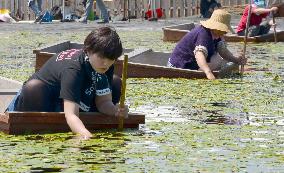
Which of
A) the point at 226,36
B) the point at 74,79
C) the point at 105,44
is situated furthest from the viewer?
the point at 226,36

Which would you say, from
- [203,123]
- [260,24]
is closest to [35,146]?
[203,123]

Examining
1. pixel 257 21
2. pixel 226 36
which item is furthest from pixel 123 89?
pixel 257 21

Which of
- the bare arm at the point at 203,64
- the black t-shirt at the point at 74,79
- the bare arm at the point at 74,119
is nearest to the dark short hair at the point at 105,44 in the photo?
the black t-shirt at the point at 74,79

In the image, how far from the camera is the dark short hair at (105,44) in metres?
8.92

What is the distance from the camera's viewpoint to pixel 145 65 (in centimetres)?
1553

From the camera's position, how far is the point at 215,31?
14.5 metres

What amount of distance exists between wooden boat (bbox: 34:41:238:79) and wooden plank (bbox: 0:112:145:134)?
18.4 feet

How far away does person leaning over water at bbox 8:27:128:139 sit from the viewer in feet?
29.5

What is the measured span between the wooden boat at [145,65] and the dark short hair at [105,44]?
19.5 feet

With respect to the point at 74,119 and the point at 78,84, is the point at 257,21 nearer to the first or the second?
the point at 78,84

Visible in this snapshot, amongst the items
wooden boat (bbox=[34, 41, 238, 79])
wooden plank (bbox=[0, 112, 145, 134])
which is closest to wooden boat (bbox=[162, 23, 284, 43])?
wooden boat (bbox=[34, 41, 238, 79])

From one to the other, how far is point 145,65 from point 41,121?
6330 mm

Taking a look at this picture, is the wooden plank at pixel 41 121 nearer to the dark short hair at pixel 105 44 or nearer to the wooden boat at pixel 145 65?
the dark short hair at pixel 105 44

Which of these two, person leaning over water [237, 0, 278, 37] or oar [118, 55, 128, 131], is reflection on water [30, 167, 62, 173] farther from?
person leaning over water [237, 0, 278, 37]
